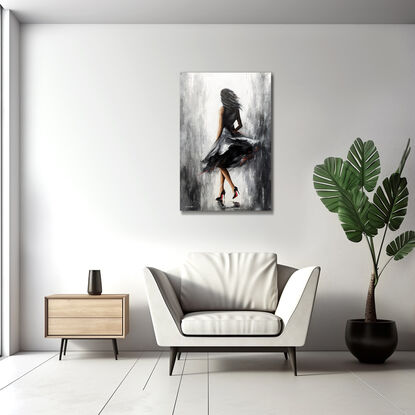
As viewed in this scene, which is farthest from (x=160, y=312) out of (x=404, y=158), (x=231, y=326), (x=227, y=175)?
(x=404, y=158)

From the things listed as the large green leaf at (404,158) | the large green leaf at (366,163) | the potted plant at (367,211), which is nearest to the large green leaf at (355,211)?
the potted plant at (367,211)

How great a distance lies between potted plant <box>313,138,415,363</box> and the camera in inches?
173

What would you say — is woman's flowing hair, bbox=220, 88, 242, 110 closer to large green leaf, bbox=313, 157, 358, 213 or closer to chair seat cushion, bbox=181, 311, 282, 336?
large green leaf, bbox=313, 157, 358, 213

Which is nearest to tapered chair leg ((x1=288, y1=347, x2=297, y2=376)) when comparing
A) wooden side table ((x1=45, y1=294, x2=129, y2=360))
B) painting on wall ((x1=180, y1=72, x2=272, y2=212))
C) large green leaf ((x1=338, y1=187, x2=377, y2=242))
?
large green leaf ((x1=338, y1=187, x2=377, y2=242))

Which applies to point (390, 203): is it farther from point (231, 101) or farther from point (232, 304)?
point (231, 101)

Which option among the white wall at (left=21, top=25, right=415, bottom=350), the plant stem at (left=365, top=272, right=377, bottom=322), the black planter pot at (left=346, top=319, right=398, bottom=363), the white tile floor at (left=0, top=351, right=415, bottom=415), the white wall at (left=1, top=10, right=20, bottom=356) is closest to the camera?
the white tile floor at (left=0, top=351, right=415, bottom=415)

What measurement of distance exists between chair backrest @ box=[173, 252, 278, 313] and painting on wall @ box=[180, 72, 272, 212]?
0.53 m

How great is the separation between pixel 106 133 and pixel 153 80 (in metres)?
0.60

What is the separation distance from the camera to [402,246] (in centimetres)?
464

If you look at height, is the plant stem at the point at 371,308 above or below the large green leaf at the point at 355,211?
below

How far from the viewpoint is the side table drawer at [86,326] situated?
457 centimetres

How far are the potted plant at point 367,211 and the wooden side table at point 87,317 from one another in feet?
5.70

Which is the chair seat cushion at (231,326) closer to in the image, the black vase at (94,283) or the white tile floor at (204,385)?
the white tile floor at (204,385)

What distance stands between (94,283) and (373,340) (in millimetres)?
2126
